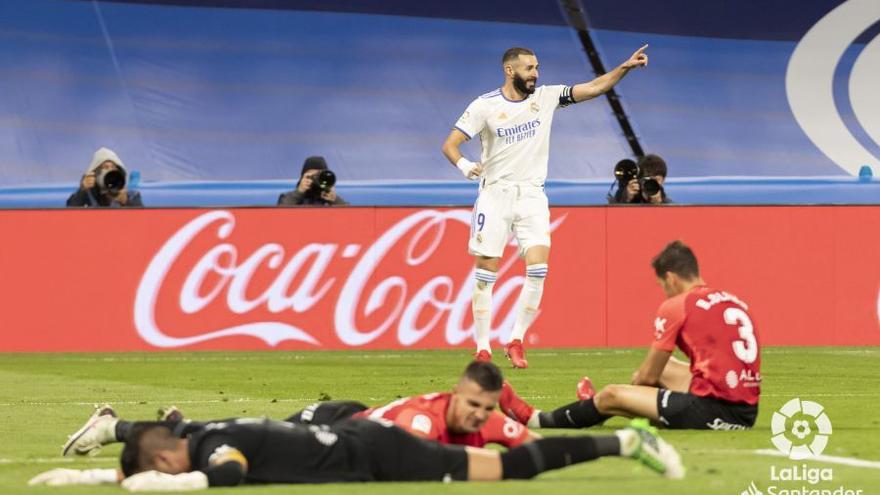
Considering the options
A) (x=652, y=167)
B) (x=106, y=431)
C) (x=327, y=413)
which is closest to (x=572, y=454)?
(x=327, y=413)

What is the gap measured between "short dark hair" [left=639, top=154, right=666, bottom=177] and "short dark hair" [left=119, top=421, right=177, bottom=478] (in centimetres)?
1344

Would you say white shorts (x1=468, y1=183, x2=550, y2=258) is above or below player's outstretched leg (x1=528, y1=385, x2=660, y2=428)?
above

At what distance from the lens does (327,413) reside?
8.62 m

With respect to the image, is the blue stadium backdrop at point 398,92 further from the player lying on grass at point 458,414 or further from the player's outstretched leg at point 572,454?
the player's outstretched leg at point 572,454

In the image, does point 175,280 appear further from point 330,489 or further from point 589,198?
point 330,489

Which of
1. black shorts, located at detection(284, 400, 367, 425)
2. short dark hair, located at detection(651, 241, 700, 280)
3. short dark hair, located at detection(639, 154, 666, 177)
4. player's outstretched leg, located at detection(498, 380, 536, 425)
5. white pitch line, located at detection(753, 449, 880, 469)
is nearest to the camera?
white pitch line, located at detection(753, 449, 880, 469)

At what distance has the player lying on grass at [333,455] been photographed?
7.46 meters

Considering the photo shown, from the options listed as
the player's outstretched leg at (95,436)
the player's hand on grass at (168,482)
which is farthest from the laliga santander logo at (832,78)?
the player's hand on grass at (168,482)

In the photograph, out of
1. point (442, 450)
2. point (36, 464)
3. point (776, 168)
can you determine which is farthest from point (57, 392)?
point (776, 168)

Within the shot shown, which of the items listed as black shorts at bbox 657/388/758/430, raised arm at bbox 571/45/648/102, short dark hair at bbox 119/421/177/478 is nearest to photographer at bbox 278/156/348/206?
raised arm at bbox 571/45/648/102

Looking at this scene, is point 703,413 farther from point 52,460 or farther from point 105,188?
point 105,188

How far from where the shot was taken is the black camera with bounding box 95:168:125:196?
19.4 m

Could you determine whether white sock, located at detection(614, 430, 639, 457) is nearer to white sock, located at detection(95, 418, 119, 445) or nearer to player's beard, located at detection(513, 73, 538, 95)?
white sock, located at detection(95, 418, 119, 445)

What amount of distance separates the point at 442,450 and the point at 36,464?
2.36 metres
